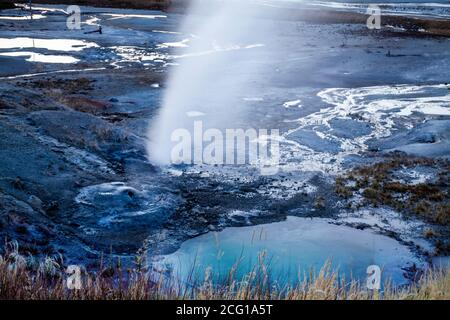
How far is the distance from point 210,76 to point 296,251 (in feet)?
63.4

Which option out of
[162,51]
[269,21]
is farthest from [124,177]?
[269,21]

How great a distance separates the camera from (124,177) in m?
12.0

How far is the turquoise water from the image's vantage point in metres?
8.27

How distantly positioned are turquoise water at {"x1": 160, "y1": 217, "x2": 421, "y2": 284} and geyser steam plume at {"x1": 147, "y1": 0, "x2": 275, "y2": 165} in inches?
185

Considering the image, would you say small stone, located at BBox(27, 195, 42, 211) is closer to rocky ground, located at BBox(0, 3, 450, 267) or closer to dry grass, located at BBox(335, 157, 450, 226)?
rocky ground, located at BBox(0, 3, 450, 267)

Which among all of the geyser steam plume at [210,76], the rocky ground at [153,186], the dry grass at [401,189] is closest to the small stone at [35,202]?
the rocky ground at [153,186]

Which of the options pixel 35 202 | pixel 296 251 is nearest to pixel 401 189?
pixel 296 251

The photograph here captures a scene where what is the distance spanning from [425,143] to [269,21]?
3770 centimetres

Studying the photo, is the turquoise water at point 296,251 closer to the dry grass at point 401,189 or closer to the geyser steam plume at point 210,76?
the dry grass at point 401,189

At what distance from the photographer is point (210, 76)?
27266mm

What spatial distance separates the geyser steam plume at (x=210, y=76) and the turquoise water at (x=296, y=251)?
15.4 ft

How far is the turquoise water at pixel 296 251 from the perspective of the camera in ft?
27.1

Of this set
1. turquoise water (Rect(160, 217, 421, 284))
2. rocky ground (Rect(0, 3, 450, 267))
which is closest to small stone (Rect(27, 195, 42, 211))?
rocky ground (Rect(0, 3, 450, 267))
